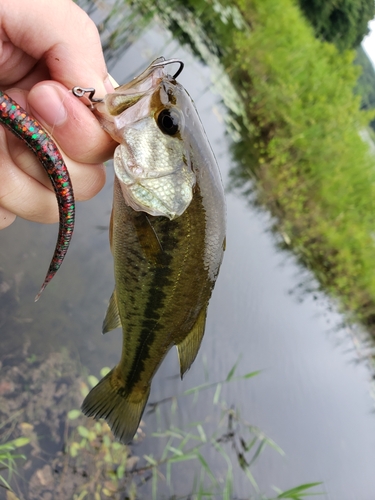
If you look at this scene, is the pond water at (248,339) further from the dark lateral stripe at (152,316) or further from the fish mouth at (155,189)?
the fish mouth at (155,189)

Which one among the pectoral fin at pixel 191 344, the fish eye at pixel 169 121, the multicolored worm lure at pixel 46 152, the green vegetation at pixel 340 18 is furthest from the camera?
the green vegetation at pixel 340 18

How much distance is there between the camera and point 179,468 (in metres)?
3.64

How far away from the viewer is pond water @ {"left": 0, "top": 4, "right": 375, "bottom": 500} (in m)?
3.51

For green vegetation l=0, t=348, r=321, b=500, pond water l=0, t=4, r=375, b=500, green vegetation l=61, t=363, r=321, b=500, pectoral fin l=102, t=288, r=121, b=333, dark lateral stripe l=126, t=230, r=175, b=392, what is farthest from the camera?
pond water l=0, t=4, r=375, b=500

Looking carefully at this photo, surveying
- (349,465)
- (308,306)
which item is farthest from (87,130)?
(308,306)

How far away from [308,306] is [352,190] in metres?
4.41

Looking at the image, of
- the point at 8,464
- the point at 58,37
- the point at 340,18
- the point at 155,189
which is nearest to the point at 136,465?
the point at 8,464

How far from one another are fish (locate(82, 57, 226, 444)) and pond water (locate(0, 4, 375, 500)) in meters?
2.01

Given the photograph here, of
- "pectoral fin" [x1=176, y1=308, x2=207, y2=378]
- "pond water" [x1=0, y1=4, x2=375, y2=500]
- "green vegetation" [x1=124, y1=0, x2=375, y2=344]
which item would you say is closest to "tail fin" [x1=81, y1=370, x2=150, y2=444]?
"pectoral fin" [x1=176, y1=308, x2=207, y2=378]

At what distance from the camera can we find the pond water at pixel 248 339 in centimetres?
351

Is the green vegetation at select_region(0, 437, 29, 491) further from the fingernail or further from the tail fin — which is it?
the fingernail

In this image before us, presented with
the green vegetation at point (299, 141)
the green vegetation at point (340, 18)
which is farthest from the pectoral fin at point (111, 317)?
the green vegetation at point (340, 18)

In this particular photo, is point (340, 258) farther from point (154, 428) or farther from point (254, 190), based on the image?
point (154, 428)

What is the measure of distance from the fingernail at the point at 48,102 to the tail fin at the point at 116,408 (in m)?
1.30
